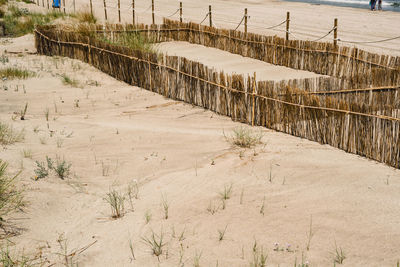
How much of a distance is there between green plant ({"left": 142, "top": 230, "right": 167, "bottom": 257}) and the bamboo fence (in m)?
2.69

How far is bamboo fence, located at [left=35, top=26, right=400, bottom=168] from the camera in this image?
15.1ft

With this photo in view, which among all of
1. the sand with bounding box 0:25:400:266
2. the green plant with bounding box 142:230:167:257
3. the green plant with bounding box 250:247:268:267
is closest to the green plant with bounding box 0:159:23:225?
the sand with bounding box 0:25:400:266

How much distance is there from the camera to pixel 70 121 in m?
5.89

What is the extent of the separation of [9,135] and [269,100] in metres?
3.27

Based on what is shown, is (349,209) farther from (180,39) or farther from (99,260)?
(180,39)

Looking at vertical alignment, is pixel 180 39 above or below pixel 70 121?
above

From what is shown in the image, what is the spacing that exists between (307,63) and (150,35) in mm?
4853

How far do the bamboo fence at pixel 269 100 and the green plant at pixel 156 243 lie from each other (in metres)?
2.69

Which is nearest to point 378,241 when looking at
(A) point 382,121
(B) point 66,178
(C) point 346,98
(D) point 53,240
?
(A) point 382,121

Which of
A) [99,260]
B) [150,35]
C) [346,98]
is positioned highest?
[150,35]

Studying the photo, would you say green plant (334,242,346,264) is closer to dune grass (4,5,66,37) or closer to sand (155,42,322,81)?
sand (155,42,322,81)

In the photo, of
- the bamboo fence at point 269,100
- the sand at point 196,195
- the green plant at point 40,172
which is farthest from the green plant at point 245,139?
the green plant at point 40,172

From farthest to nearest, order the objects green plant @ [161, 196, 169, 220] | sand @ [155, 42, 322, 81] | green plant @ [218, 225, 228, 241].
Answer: sand @ [155, 42, 322, 81] < green plant @ [161, 196, 169, 220] < green plant @ [218, 225, 228, 241]

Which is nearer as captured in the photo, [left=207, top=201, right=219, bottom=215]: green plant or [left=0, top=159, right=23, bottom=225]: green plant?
[left=0, top=159, right=23, bottom=225]: green plant
